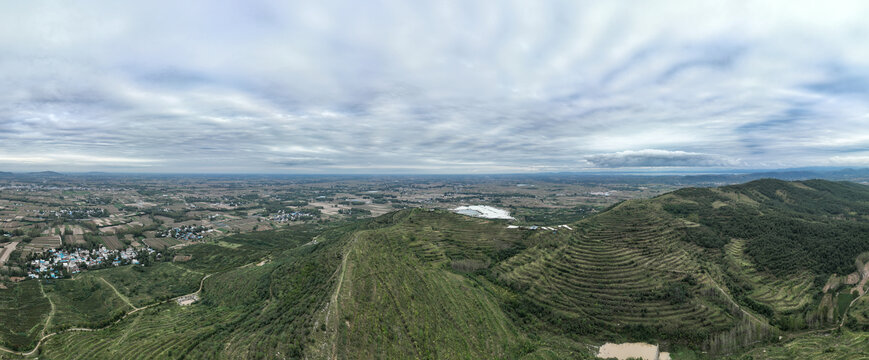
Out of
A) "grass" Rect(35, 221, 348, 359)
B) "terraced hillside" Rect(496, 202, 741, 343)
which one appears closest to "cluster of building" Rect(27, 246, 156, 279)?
"grass" Rect(35, 221, 348, 359)

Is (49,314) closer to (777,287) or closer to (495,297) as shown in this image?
(495,297)

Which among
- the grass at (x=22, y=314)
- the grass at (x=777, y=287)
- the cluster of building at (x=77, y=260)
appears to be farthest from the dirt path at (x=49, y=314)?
the grass at (x=777, y=287)

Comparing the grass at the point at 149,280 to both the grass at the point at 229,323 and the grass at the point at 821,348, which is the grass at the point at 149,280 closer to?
the grass at the point at 229,323

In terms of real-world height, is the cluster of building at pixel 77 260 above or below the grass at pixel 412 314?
below

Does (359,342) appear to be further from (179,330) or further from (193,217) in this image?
(193,217)

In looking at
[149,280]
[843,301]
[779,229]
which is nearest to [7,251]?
[149,280]

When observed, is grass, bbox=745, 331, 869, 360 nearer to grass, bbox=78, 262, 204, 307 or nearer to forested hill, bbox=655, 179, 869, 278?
forested hill, bbox=655, 179, 869, 278

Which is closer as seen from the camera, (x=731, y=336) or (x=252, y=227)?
(x=731, y=336)

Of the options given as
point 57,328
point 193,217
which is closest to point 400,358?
point 57,328
